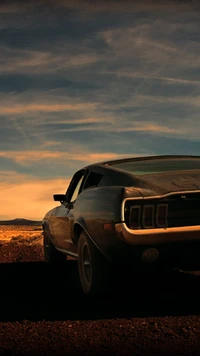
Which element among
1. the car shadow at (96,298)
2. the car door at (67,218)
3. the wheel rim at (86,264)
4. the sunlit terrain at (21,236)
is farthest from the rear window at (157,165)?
the sunlit terrain at (21,236)

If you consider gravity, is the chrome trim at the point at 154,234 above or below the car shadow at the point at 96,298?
above

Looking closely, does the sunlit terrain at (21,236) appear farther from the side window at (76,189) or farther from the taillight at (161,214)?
the taillight at (161,214)

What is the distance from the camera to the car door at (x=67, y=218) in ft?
26.8

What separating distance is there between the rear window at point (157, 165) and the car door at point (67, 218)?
3.19 ft

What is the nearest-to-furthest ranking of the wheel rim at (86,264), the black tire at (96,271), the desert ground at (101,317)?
the desert ground at (101,317), the black tire at (96,271), the wheel rim at (86,264)

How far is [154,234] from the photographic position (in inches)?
243

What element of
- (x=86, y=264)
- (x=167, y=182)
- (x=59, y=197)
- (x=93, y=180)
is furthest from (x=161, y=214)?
(x=59, y=197)

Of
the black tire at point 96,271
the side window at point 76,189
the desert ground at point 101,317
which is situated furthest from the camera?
the side window at point 76,189

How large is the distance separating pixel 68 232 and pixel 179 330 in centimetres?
310

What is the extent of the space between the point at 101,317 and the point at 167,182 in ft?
5.30

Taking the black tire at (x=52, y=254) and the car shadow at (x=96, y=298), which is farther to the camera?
the black tire at (x=52, y=254)

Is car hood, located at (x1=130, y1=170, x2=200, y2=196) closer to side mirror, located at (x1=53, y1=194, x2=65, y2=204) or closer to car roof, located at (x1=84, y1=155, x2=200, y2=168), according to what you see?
car roof, located at (x1=84, y1=155, x2=200, y2=168)

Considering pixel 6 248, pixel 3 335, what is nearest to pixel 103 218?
pixel 3 335

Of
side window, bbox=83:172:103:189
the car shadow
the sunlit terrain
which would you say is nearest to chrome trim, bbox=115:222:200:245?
the car shadow
